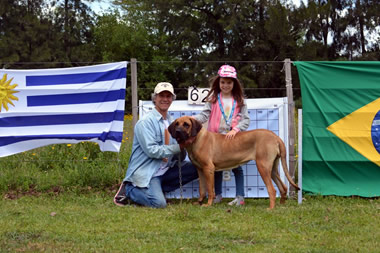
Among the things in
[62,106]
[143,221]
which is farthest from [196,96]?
[143,221]

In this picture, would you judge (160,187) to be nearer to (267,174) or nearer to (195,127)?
(195,127)

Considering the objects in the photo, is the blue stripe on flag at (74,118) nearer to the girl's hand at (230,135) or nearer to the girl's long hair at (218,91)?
the girl's long hair at (218,91)

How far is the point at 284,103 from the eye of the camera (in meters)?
6.84

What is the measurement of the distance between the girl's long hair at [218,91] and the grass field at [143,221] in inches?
54.9

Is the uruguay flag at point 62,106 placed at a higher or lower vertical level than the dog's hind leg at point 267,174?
higher

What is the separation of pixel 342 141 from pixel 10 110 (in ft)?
15.9

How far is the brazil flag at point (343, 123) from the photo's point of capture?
22.0ft

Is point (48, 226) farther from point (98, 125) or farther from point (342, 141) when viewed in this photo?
point (342, 141)

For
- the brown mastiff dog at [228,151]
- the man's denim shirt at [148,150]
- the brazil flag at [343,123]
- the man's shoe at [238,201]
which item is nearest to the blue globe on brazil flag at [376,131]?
the brazil flag at [343,123]

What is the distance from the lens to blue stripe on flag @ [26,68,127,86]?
7.01 metres

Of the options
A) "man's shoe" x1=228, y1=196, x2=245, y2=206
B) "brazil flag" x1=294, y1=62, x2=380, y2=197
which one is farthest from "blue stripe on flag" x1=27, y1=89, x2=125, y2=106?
"brazil flag" x1=294, y1=62, x2=380, y2=197

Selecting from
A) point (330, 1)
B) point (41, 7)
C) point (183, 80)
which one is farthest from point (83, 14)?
point (330, 1)

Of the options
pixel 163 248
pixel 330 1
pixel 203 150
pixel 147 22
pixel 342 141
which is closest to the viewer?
pixel 163 248

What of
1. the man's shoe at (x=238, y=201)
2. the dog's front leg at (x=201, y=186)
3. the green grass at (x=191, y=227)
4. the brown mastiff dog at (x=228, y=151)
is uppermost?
the brown mastiff dog at (x=228, y=151)
